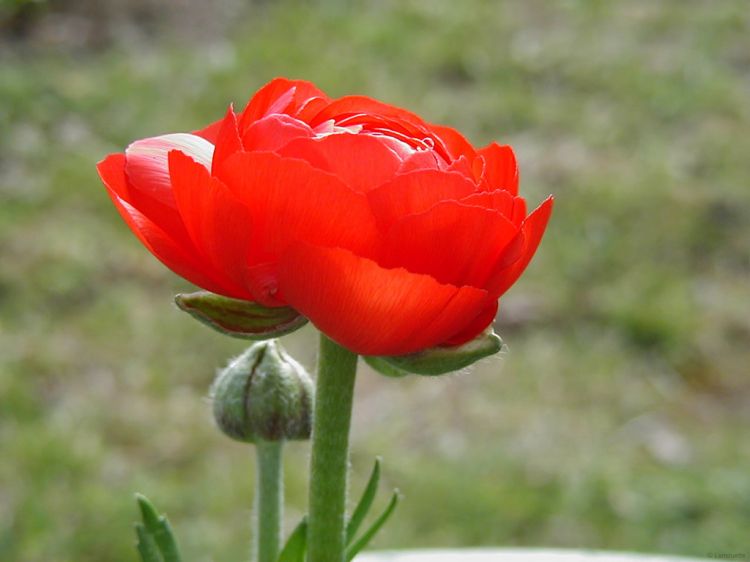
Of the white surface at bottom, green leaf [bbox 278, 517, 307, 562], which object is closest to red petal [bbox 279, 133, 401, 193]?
green leaf [bbox 278, 517, 307, 562]

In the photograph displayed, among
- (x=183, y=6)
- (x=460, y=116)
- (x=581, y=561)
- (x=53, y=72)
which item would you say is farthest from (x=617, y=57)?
(x=581, y=561)

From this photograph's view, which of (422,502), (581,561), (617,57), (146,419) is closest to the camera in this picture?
(581,561)

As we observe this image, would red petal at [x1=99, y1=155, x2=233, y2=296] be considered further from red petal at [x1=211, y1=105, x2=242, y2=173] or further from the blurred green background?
the blurred green background

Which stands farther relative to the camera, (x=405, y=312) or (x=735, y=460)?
(x=735, y=460)

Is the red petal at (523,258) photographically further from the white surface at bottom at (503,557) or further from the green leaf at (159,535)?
the white surface at bottom at (503,557)

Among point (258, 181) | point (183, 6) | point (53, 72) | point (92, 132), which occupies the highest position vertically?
point (183, 6)

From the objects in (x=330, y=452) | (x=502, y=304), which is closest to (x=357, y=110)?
(x=330, y=452)

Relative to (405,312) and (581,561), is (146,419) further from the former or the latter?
(405,312)
